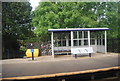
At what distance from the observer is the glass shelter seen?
9.36 meters

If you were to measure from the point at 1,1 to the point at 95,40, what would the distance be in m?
11.5

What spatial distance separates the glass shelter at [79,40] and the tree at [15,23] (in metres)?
6.03

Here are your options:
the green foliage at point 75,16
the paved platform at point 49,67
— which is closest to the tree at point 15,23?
the green foliage at point 75,16

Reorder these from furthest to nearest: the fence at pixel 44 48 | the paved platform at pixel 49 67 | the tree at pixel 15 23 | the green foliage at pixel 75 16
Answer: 1. the tree at pixel 15 23
2. the green foliage at pixel 75 16
3. the fence at pixel 44 48
4. the paved platform at pixel 49 67

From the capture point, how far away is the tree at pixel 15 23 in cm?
1417

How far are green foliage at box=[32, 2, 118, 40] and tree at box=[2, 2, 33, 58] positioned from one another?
123 inches

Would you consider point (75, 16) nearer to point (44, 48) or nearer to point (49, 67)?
point (44, 48)

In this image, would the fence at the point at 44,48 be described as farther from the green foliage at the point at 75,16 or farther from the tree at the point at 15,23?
the green foliage at the point at 75,16

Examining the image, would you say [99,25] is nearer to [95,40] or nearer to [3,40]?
[95,40]

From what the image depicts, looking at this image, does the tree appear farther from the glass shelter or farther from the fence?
the glass shelter

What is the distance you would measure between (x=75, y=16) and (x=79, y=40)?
3.33 meters

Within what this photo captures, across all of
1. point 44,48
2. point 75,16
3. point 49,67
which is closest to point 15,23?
point 44,48

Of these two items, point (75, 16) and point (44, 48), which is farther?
point (75, 16)

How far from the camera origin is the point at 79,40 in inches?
384
